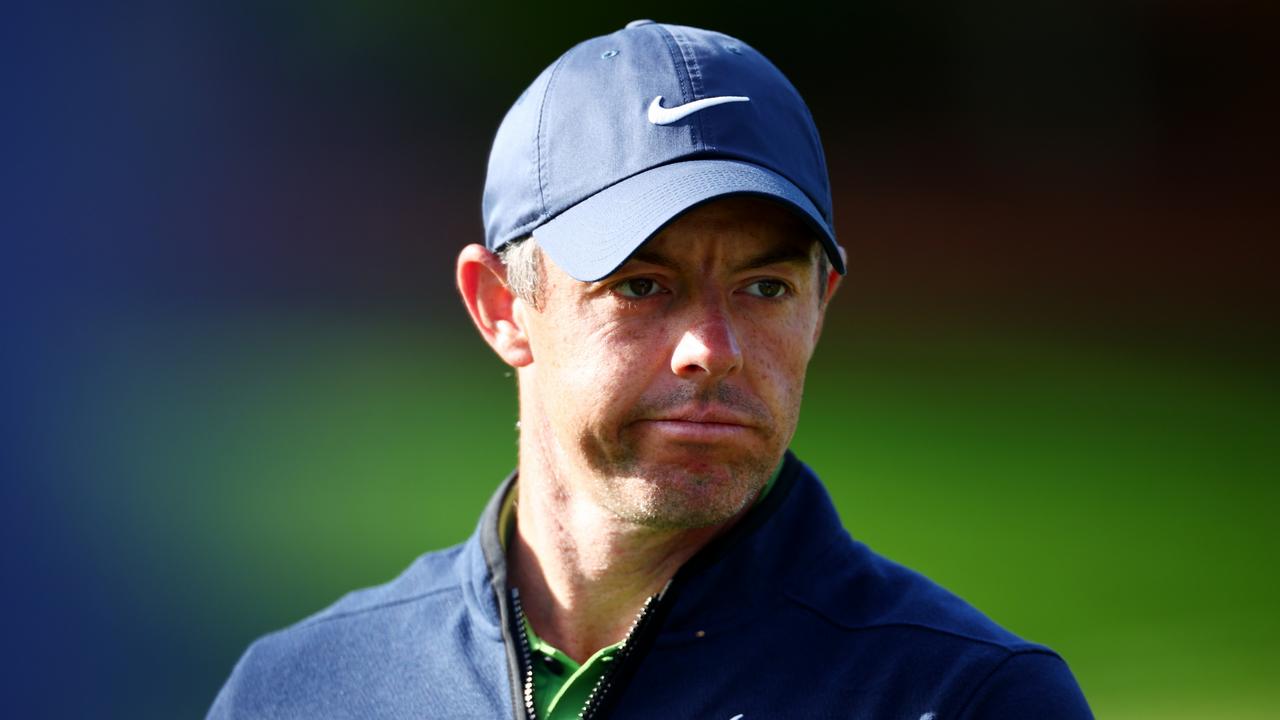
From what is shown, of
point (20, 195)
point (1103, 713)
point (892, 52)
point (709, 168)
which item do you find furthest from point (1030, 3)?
point (709, 168)

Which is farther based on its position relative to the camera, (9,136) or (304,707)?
(9,136)

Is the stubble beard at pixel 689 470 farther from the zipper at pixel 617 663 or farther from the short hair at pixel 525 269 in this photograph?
the short hair at pixel 525 269

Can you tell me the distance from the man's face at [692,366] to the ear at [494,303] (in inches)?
6.8

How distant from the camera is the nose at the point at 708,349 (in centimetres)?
156

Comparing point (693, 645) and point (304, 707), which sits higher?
point (693, 645)

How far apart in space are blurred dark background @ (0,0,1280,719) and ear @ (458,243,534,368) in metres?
3.67

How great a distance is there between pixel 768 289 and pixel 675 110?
0.79ft

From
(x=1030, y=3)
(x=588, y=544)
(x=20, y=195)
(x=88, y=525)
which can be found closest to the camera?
(x=588, y=544)

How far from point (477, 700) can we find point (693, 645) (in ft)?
0.94

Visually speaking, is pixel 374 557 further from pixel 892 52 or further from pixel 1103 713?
pixel 892 52

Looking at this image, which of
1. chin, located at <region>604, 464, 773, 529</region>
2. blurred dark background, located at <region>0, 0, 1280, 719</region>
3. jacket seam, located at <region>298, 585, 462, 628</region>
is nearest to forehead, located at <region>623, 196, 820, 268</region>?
chin, located at <region>604, 464, 773, 529</region>

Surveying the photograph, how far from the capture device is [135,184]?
20.5 ft

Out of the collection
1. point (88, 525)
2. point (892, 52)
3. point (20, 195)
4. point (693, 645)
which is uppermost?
point (892, 52)

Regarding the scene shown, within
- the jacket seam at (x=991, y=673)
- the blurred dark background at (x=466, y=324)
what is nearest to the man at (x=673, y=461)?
the jacket seam at (x=991, y=673)
